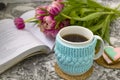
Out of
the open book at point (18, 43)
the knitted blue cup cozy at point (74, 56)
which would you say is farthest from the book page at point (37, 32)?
the knitted blue cup cozy at point (74, 56)

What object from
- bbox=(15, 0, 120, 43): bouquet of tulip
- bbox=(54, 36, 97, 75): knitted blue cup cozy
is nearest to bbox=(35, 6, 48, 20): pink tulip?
bbox=(15, 0, 120, 43): bouquet of tulip

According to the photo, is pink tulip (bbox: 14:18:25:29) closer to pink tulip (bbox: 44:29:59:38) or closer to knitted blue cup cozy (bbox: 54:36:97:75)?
pink tulip (bbox: 44:29:59:38)

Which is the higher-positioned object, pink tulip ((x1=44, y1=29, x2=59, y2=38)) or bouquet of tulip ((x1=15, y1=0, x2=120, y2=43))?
bouquet of tulip ((x1=15, y1=0, x2=120, y2=43))

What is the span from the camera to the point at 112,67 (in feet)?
2.20

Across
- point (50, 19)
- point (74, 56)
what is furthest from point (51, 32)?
point (74, 56)

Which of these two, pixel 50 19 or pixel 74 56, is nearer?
pixel 74 56

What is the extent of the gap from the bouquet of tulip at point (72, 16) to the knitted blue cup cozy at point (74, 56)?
11 centimetres

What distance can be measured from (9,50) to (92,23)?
0.83 ft

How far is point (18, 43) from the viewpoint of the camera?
2.31 ft

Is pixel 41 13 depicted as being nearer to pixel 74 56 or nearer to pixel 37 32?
pixel 37 32

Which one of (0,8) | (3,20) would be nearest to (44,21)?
(3,20)

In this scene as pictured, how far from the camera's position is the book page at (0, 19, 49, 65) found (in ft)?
2.17

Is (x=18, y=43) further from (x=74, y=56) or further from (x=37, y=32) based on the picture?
(x=74, y=56)

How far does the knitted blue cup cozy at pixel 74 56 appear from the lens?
0.58 meters
